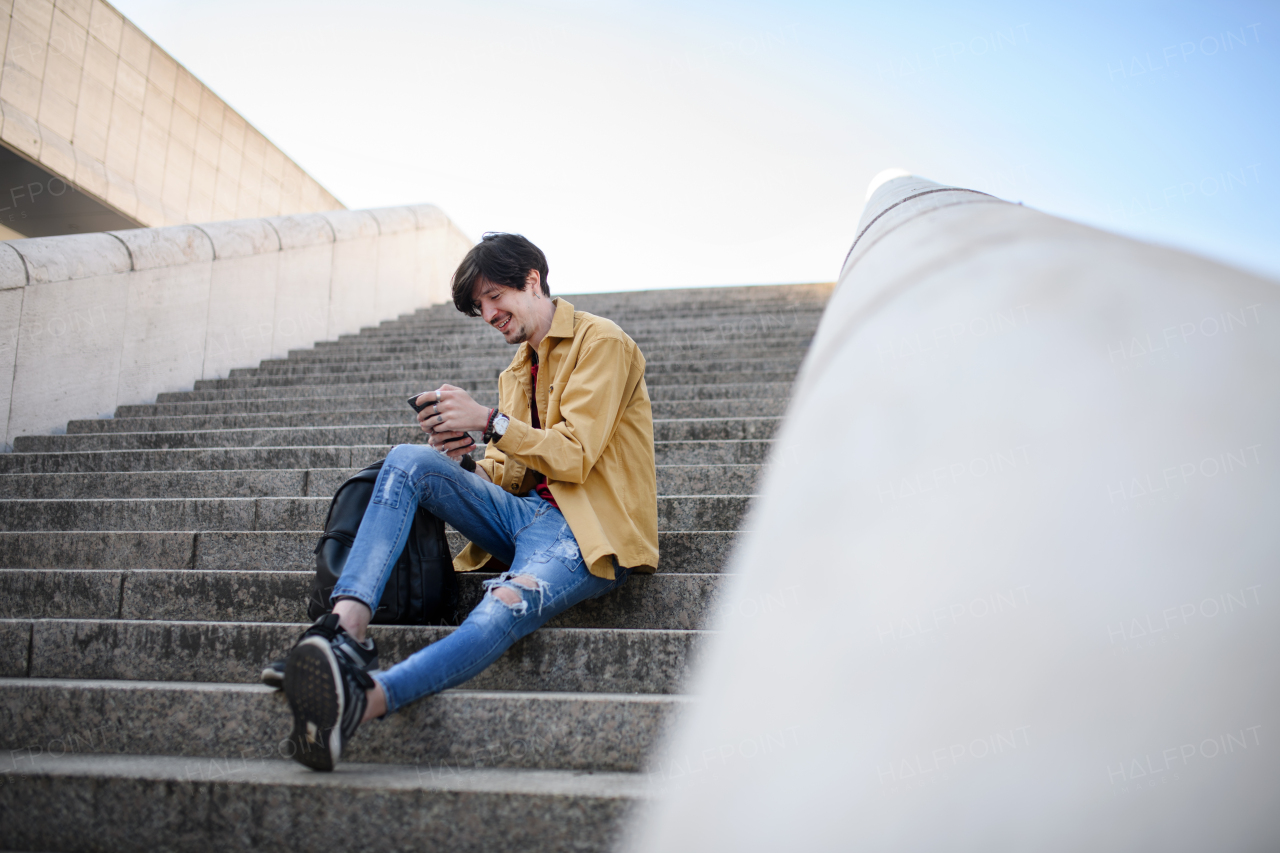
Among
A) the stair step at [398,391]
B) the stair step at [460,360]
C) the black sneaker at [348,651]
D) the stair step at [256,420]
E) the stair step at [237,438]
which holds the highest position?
the stair step at [460,360]

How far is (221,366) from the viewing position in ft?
20.4

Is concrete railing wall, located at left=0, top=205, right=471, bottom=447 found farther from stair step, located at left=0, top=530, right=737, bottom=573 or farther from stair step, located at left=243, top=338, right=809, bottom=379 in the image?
stair step, located at left=0, top=530, right=737, bottom=573

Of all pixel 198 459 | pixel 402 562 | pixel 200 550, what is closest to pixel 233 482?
pixel 198 459

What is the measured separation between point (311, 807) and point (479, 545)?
948 millimetres

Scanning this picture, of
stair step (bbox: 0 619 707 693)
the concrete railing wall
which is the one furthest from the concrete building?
stair step (bbox: 0 619 707 693)

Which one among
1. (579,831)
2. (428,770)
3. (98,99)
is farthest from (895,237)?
(98,99)

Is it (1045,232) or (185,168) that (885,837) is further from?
(185,168)

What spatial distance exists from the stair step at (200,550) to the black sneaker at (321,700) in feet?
4.23

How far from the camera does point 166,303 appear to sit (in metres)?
5.71

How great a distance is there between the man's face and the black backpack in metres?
0.57

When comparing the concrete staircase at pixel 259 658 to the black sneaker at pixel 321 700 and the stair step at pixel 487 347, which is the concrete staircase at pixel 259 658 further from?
the stair step at pixel 487 347

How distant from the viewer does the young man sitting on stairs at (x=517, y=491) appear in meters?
1.90

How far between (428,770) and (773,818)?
112cm

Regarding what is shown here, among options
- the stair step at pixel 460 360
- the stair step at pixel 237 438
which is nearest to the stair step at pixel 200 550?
the stair step at pixel 237 438
